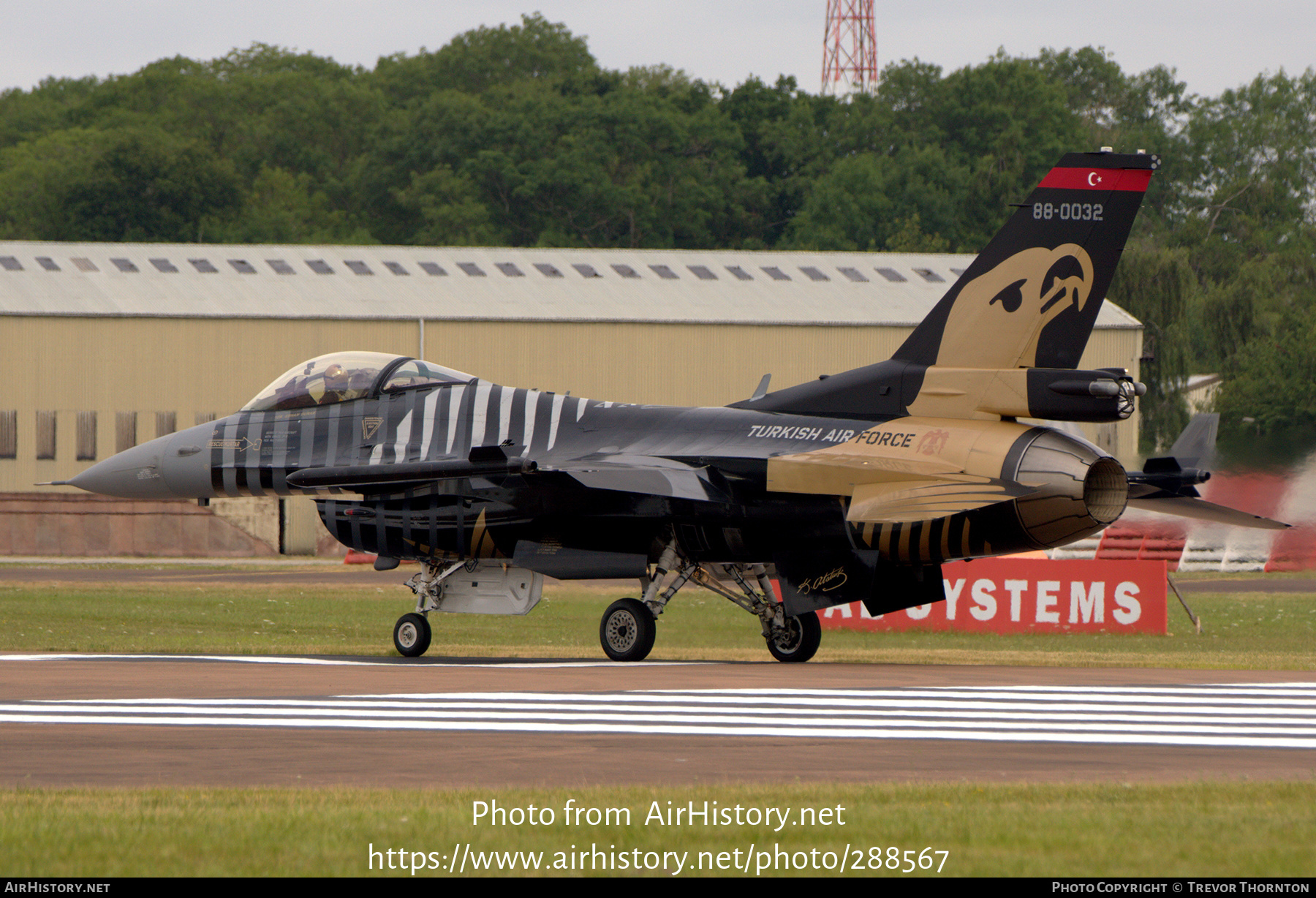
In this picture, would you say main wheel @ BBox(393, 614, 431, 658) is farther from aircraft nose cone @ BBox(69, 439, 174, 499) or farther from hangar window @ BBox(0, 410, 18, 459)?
hangar window @ BBox(0, 410, 18, 459)

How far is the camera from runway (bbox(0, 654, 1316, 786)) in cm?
1046

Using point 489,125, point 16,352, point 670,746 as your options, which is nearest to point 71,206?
point 489,125

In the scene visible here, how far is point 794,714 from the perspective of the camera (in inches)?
539

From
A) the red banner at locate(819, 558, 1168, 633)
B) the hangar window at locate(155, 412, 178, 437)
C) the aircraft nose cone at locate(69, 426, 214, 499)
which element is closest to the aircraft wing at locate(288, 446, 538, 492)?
the aircraft nose cone at locate(69, 426, 214, 499)

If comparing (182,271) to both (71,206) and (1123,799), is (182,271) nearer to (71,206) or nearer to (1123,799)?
(71,206)

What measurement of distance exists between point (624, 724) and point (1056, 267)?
7.76 metres

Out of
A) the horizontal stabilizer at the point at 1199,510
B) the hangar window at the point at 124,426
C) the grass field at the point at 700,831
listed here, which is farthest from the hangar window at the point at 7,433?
the grass field at the point at 700,831

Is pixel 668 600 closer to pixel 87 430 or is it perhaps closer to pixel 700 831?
pixel 700 831

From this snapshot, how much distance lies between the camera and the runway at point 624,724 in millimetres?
10461

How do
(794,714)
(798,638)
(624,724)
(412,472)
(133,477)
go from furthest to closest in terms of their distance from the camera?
(133,477), (798,638), (412,472), (794,714), (624,724)

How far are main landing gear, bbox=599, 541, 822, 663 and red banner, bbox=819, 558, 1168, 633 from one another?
927 cm

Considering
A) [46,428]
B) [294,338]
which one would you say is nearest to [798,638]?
[294,338]

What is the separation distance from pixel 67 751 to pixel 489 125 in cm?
9736

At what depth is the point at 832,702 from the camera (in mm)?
14664
